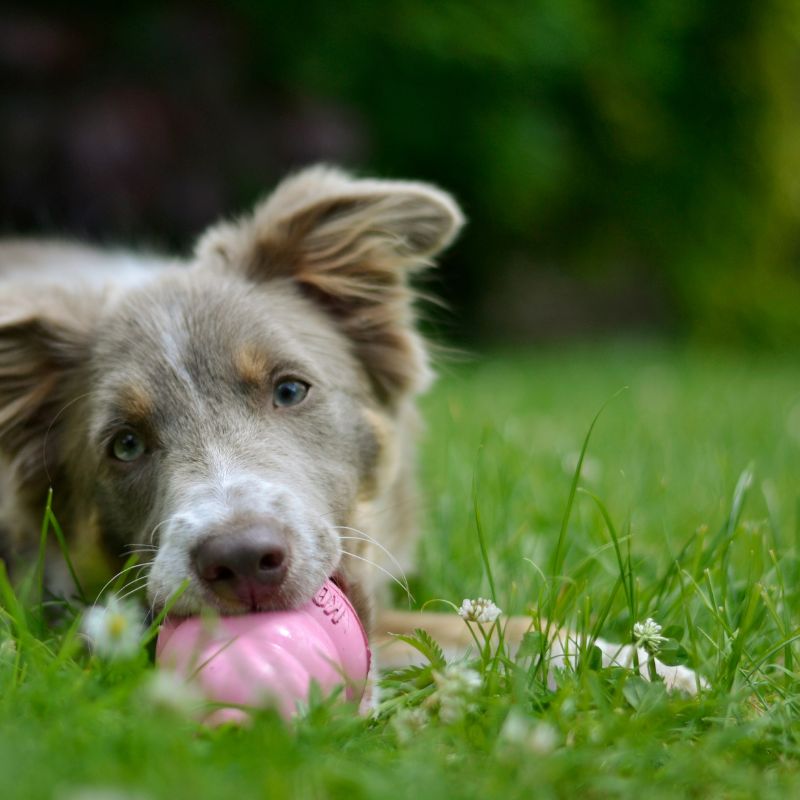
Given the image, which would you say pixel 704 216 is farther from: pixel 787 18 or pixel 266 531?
pixel 266 531

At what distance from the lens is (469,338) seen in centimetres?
1316

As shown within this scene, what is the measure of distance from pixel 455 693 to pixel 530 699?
201 millimetres

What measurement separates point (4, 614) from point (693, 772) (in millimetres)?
1639

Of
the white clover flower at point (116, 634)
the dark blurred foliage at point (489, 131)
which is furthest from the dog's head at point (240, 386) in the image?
the dark blurred foliage at point (489, 131)

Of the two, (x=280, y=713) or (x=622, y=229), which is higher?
(x=280, y=713)

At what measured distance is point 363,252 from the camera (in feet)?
13.0

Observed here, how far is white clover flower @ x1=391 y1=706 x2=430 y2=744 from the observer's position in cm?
224

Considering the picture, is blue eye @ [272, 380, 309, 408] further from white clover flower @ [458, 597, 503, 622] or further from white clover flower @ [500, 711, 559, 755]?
white clover flower @ [500, 711, 559, 755]

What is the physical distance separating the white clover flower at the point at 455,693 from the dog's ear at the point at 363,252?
5.51 ft

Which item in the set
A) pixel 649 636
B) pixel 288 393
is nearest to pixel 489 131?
pixel 288 393

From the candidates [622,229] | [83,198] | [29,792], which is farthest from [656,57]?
[29,792]

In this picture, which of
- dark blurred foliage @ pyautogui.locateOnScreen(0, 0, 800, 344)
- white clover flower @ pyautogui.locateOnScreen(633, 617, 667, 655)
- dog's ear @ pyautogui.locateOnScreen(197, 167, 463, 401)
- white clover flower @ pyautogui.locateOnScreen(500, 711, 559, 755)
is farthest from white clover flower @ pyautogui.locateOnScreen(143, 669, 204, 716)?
dark blurred foliage @ pyautogui.locateOnScreen(0, 0, 800, 344)

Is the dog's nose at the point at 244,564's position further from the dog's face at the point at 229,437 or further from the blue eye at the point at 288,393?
the blue eye at the point at 288,393

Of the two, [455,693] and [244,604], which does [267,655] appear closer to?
[244,604]
